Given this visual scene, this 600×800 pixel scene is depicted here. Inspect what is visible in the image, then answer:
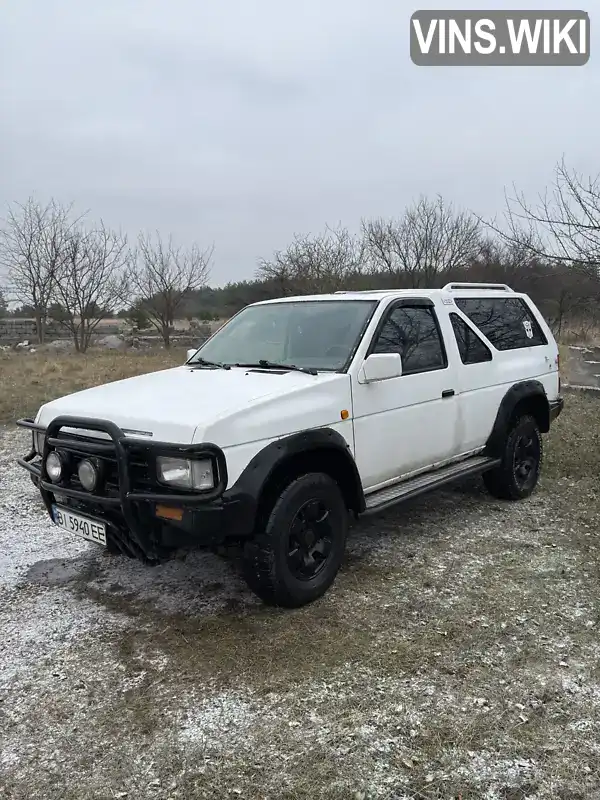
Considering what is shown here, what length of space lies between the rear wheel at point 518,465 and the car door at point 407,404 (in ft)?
2.48

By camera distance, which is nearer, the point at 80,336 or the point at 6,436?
the point at 6,436

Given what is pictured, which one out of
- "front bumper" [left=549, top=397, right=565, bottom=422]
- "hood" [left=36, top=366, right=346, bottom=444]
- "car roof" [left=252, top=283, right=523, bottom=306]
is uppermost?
"car roof" [left=252, top=283, right=523, bottom=306]

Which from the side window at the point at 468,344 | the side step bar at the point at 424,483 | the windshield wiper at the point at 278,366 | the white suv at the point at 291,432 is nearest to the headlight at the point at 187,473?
the white suv at the point at 291,432

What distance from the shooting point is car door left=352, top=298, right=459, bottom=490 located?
4.07m

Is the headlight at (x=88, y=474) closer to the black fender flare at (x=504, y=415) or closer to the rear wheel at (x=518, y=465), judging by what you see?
the black fender flare at (x=504, y=415)

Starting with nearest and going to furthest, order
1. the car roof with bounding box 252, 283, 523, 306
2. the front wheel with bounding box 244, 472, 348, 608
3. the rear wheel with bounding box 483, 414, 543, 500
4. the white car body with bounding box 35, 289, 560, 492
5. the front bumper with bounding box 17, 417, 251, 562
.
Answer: the front bumper with bounding box 17, 417, 251, 562 → the white car body with bounding box 35, 289, 560, 492 → the front wheel with bounding box 244, 472, 348, 608 → the car roof with bounding box 252, 283, 523, 306 → the rear wheel with bounding box 483, 414, 543, 500

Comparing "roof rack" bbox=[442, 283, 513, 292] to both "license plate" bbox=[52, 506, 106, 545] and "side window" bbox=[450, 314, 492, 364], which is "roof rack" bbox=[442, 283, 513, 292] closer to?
"side window" bbox=[450, 314, 492, 364]

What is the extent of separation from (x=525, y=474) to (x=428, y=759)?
365 centimetres

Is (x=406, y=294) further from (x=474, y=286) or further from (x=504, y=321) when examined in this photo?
(x=504, y=321)

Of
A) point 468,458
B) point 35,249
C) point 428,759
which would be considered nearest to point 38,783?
point 428,759

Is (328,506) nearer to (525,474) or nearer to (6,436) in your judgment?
(525,474)

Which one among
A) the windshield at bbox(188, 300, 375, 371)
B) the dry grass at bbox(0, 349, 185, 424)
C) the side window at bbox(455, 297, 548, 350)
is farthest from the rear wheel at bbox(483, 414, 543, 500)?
the dry grass at bbox(0, 349, 185, 424)

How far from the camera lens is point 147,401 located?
3607 millimetres

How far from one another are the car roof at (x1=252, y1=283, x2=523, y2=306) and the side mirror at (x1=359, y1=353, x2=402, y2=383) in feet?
2.32
